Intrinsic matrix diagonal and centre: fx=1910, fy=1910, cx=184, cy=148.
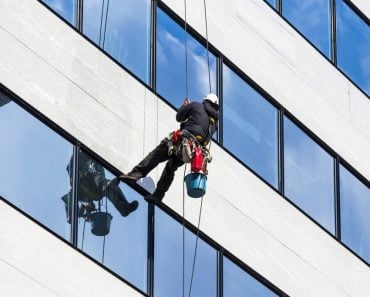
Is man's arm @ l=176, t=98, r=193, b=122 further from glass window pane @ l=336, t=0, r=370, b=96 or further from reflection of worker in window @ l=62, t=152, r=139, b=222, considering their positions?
glass window pane @ l=336, t=0, r=370, b=96

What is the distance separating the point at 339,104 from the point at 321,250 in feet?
11.5

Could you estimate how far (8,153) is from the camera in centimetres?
2730

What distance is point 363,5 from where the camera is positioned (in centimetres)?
3762

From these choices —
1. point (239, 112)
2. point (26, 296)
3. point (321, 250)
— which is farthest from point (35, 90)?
point (321, 250)

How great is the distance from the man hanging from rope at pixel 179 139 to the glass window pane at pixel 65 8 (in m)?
2.17

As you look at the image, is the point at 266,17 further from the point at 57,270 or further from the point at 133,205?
the point at 57,270

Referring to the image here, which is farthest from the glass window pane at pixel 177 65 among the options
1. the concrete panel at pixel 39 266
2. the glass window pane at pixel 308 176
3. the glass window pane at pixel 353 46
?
the glass window pane at pixel 353 46

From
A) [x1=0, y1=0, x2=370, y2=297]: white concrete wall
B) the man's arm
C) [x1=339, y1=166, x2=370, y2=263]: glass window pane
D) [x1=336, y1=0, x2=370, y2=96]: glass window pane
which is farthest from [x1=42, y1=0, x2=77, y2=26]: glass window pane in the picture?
[x1=336, y1=0, x2=370, y2=96]: glass window pane

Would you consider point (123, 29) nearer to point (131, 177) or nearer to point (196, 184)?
point (131, 177)

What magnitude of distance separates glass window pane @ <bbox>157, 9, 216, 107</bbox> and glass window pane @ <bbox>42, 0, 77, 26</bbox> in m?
2.06

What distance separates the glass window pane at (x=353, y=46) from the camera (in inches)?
1442

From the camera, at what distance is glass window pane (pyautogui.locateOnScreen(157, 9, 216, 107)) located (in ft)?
101

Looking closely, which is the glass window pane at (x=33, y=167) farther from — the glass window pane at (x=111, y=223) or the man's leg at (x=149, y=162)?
the man's leg at (x=149, y=162)

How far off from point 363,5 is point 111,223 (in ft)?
35.1
